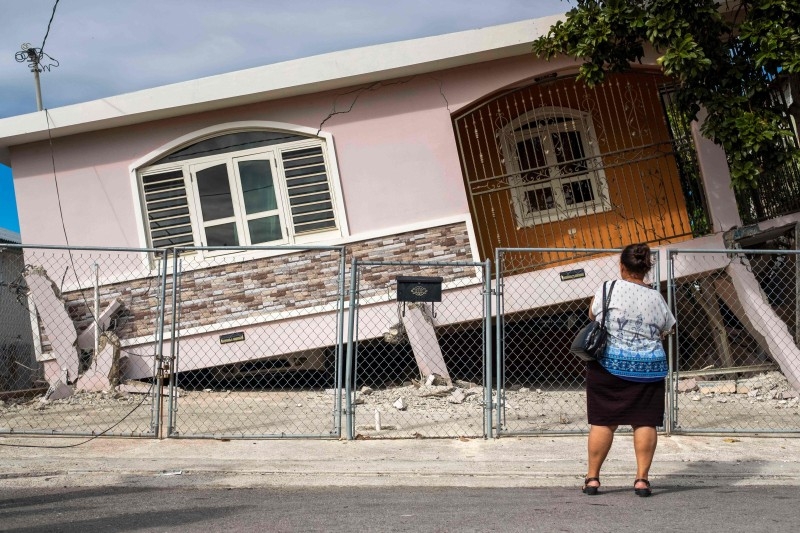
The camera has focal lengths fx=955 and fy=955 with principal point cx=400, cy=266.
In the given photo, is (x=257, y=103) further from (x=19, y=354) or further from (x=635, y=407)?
(x=635, y=407)

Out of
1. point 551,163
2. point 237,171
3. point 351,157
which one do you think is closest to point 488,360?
point 351,157

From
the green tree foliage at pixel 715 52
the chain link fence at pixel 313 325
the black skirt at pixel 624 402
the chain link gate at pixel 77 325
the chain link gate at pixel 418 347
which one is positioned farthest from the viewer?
the chain link gate at pixel 77 325

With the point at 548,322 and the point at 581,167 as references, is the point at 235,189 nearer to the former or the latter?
the point at 548,322

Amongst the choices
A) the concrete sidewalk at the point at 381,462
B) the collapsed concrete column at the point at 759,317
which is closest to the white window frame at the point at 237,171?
the concrete sidewalk at the point at 381,462

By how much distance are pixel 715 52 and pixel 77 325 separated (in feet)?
25.1

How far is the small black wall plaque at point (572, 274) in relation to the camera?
10883 millimetres

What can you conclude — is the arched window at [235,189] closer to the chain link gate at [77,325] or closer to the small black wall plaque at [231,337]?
the chain link gate at [77,325]

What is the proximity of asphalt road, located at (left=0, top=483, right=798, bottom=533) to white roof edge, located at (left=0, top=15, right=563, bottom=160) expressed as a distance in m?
5.86

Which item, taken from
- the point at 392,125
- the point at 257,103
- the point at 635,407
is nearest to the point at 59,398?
the point at 257,103

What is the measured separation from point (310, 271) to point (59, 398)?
121 inches

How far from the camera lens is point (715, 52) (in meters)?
9.84

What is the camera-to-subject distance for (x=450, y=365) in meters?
11.8

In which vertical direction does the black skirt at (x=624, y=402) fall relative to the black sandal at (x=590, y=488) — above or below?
above

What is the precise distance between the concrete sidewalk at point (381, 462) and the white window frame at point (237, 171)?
3.99 m
